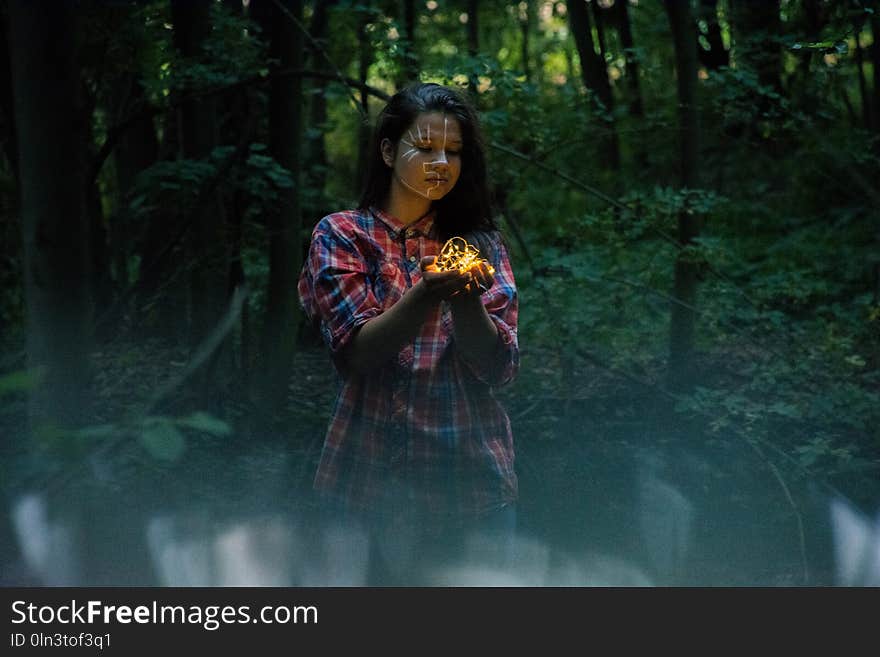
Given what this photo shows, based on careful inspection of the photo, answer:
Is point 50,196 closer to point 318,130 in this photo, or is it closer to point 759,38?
point 318,130

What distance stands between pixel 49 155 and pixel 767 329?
3268 mm

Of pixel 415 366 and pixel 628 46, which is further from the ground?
pixel 628 46

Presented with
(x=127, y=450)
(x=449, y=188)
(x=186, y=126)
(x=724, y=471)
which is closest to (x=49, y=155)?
(x=449, y=188)

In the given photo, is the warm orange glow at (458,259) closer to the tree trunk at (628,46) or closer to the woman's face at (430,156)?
the woman's face at (430,156)

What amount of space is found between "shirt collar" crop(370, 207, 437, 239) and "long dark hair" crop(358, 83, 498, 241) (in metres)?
0.02

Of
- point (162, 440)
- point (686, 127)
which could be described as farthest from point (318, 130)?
point (162, 440)

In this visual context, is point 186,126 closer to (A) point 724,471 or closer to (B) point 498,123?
(B) point 498,123

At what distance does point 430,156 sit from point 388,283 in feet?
0.93

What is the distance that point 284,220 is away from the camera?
15.4ft

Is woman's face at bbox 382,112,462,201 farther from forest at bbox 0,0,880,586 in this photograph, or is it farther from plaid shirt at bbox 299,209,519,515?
forest at bbox 0,0,880,586

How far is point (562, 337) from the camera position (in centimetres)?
438

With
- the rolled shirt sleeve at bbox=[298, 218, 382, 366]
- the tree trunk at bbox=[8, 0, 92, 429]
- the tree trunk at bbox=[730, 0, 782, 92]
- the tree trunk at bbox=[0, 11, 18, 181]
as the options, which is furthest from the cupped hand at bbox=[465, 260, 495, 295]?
the tree trunk at bbox=[0, 11, 18, 181]

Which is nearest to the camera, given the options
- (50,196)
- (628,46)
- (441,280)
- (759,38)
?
(441,280)

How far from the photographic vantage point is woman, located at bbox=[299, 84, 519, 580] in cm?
207
